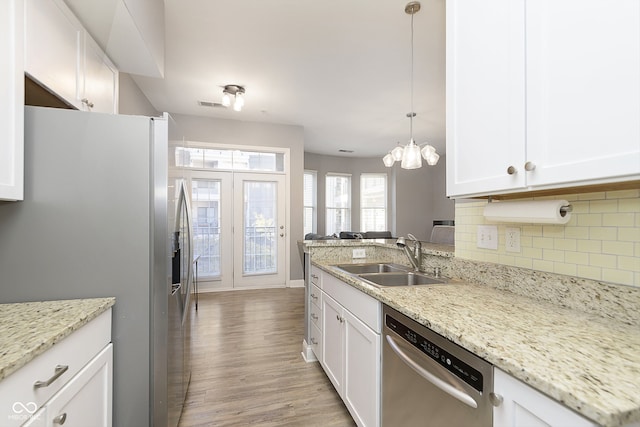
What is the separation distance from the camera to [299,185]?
5031mm

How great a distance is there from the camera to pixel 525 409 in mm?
641

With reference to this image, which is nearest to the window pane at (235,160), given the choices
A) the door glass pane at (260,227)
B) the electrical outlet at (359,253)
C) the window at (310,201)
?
the door glass pane at (260,227)

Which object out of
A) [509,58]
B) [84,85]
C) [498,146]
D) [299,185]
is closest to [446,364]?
[498,146]

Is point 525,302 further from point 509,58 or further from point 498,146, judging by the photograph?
point 509,58

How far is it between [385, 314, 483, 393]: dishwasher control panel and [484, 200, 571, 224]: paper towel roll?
0.60 m

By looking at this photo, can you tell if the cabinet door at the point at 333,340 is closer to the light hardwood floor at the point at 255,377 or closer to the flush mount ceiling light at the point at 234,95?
the light hardwood floor at the point at 255,377

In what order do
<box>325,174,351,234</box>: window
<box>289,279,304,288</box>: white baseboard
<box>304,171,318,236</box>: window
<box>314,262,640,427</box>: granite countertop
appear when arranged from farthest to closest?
<box>325,174,351,234</box>: window, <box>304,171,318,236</box>: window, <box>289,279,304,288</box>: white baseboard, <box>314,262,640,427</box>: granite countertop

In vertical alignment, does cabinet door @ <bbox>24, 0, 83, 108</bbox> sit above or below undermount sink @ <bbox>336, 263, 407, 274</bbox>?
above

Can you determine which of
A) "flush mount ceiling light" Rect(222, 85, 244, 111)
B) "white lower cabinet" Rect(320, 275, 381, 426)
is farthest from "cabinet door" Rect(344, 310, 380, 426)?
"flush mount ceiling light" Rect(222, 85, 244, 111)

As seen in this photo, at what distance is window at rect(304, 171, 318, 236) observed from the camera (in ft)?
23.9

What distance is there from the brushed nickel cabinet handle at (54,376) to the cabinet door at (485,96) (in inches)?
61.3

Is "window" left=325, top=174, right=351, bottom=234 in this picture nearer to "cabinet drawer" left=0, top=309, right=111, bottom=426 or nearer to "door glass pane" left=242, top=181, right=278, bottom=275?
"door glass pane" left=242, top=181, right=278, bottom=275

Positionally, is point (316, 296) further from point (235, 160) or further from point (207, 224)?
point (235, 160)

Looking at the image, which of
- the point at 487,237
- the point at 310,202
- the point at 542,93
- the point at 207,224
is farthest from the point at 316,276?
the point at 310,202
